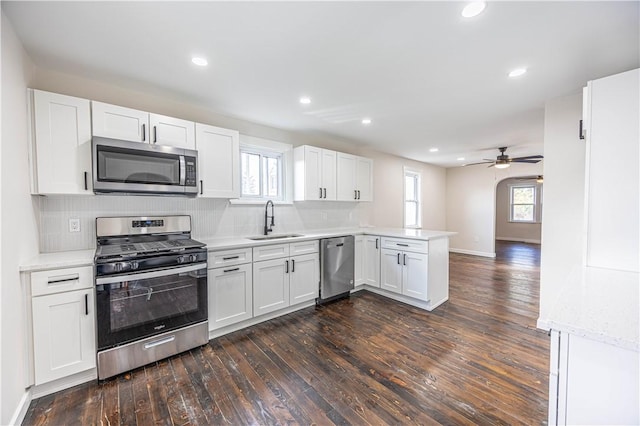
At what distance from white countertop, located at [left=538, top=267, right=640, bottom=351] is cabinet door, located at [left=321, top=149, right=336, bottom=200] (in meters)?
2.98

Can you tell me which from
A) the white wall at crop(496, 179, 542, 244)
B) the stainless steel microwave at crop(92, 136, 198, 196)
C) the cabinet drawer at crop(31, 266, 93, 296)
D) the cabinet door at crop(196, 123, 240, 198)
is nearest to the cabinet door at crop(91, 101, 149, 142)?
the stainless steel microwave at crop(92, 136, 198, 196)

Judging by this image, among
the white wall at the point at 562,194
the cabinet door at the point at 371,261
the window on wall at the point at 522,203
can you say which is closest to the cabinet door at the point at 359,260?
the cabinet door at the point at 371,261

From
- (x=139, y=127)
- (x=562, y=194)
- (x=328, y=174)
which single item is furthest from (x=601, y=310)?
(x=328, y=174)

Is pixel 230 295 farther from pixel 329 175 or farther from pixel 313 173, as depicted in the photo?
pixel 329 175

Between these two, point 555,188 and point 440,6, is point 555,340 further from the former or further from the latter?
point 555,188

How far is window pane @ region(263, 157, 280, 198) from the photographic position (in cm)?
379

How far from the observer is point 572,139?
2.69 metres

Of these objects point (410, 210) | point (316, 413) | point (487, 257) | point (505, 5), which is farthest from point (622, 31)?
point (487, 257)

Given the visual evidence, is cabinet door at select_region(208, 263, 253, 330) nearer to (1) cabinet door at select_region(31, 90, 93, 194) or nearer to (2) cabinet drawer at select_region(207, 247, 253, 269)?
(2) cabinet drawer at select_region(207, 247, 253, 269)

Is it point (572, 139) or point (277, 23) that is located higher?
point (277, 23)

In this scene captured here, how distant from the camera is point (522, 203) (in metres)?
9.62

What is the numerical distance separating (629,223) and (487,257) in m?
5.93

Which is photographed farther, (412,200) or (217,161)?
(412,200)

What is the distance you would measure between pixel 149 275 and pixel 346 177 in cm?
301
